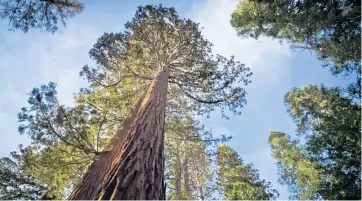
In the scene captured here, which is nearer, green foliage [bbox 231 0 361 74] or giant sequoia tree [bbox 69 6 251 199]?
green foliage [bbox 231 0 361 74]

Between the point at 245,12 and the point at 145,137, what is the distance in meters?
9.76

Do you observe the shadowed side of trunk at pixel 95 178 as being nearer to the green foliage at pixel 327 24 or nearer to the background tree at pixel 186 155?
the background tree at pixel 186 155

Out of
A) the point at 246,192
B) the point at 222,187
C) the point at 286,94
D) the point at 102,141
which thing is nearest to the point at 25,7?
the point at 102,141

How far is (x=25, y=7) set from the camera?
297 inches

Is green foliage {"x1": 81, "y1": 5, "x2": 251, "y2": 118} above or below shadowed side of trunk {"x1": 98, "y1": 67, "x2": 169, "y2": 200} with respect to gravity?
above

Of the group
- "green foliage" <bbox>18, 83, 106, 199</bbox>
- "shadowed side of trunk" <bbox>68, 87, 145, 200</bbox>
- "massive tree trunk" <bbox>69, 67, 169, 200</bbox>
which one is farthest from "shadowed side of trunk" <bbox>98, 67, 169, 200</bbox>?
"green foliage" <bbox>18, 83, 106, 199</bbox>

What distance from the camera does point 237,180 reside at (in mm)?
11758

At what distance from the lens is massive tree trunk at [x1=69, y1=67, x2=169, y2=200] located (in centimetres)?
247

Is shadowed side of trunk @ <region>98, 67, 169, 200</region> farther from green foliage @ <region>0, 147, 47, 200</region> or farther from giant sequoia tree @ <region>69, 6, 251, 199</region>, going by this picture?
green foliage @ <region>0, 147, 47, 200</region>

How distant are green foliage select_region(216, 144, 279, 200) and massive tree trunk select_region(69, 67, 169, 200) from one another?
534cm

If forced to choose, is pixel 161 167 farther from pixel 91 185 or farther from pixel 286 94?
pixel 286 94

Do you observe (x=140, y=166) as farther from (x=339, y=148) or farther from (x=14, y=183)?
(x=14, y=183)

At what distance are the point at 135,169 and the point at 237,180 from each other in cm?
1004

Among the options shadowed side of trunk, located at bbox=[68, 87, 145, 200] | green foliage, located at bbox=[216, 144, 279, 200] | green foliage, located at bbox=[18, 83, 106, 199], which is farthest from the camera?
green foliage, located at bbox=[216, 144, 279, 200]
